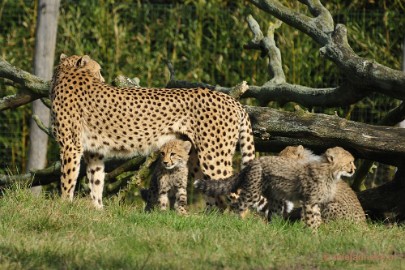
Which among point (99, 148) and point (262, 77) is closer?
point (99, 148)

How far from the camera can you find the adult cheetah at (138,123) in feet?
21.2

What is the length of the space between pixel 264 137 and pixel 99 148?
41.8 inches

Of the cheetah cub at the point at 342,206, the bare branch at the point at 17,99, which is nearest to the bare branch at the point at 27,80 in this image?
the bare branch at the point at 17,99

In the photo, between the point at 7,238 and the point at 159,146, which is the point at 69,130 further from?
the point at 7,238

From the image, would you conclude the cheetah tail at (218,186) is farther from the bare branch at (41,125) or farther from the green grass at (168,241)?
the bare branch at (41,125)

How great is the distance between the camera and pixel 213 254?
15.1 feet

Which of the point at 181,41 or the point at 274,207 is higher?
the point at 181,41

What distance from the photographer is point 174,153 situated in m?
6.36

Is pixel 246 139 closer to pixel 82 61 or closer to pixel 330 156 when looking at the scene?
pixel 330 156

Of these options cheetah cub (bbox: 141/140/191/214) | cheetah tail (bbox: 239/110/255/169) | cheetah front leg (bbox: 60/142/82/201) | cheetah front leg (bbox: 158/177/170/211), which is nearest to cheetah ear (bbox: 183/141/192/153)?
cheetah cub (bbox: 141/140/191/214)

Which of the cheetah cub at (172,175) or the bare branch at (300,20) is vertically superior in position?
the bare branch at (300,20)

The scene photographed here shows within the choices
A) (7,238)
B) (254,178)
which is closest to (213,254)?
(7,238)

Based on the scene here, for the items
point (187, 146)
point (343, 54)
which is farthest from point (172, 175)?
point (343, 54)

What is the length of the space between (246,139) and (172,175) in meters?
0.52
